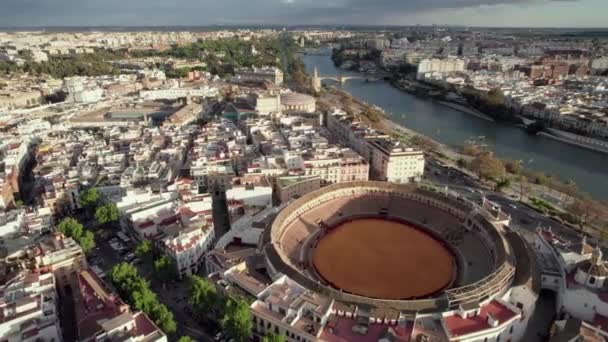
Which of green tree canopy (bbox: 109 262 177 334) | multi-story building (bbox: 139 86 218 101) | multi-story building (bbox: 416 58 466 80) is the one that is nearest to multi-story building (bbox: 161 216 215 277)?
green tree canopy (bbox: 109 262 177 334)

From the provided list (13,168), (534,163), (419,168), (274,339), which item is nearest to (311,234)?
(274,339)

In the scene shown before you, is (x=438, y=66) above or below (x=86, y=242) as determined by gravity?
above

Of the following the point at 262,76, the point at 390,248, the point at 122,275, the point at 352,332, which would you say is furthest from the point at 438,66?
the point at 122,275

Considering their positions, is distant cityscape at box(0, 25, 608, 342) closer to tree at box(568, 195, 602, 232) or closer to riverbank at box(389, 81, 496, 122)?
tree at box(568, 195, 602, 232)

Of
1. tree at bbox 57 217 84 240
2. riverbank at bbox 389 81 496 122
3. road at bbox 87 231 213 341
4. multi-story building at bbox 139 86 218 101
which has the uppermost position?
multi-story building at bbox 139 86 218 101

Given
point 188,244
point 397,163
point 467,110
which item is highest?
point 397,163

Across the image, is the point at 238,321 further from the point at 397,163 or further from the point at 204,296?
the point at 397,163
